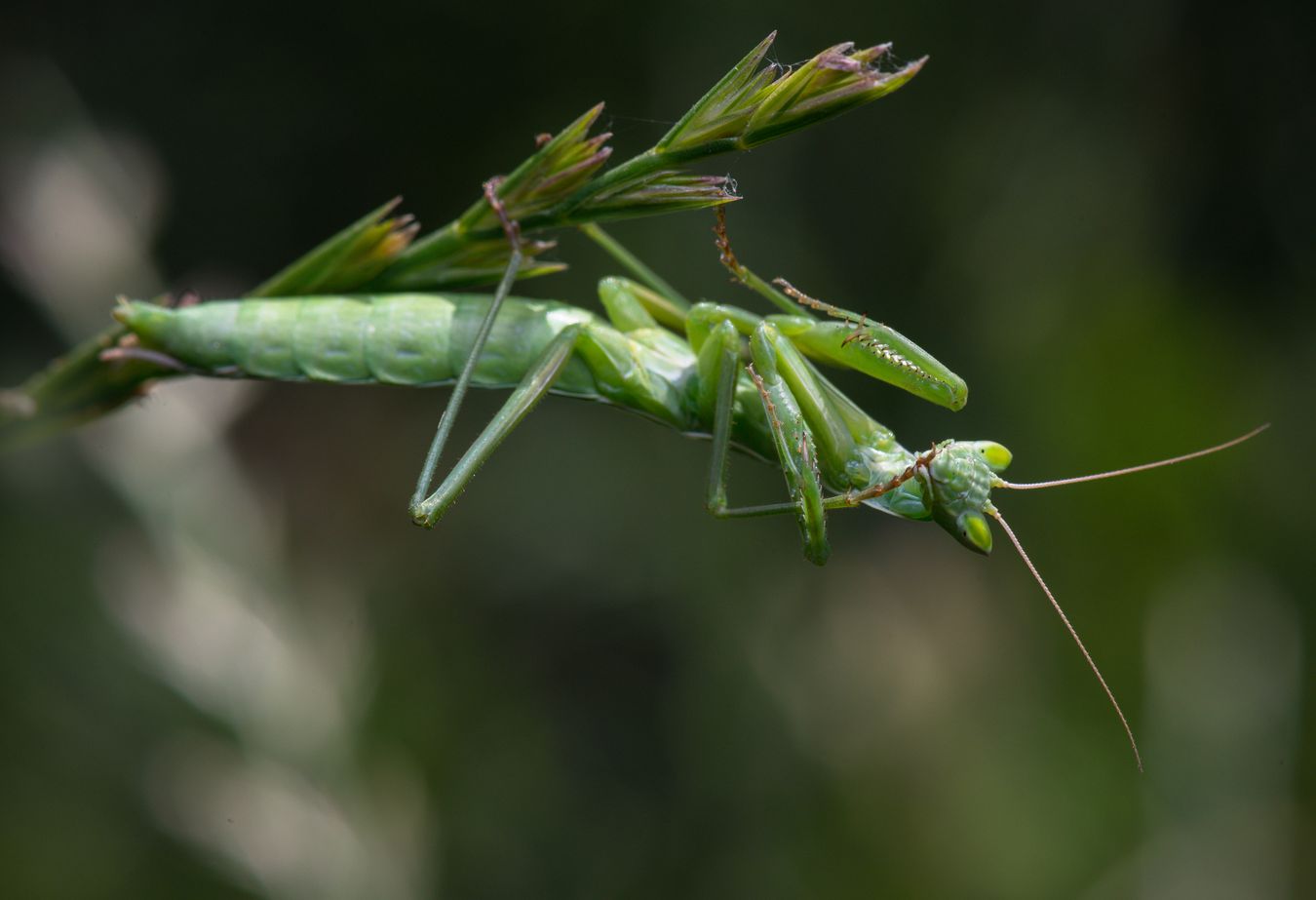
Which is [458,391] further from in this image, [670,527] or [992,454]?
[670,527]

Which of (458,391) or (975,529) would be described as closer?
(458,391)

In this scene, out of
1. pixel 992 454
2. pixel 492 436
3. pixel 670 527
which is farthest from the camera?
pixel 670 527

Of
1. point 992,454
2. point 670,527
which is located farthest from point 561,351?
point 670,527

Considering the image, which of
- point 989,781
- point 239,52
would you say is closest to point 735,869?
point 989,781

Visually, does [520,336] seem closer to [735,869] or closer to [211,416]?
[211,416]

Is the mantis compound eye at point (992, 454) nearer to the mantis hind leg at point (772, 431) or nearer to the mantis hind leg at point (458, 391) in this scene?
the mantis hind leg at point (772, 431)

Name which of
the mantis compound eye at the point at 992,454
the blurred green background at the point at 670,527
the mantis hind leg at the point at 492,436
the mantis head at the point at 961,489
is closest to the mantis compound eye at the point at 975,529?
the mantis head at the point at 961,489
